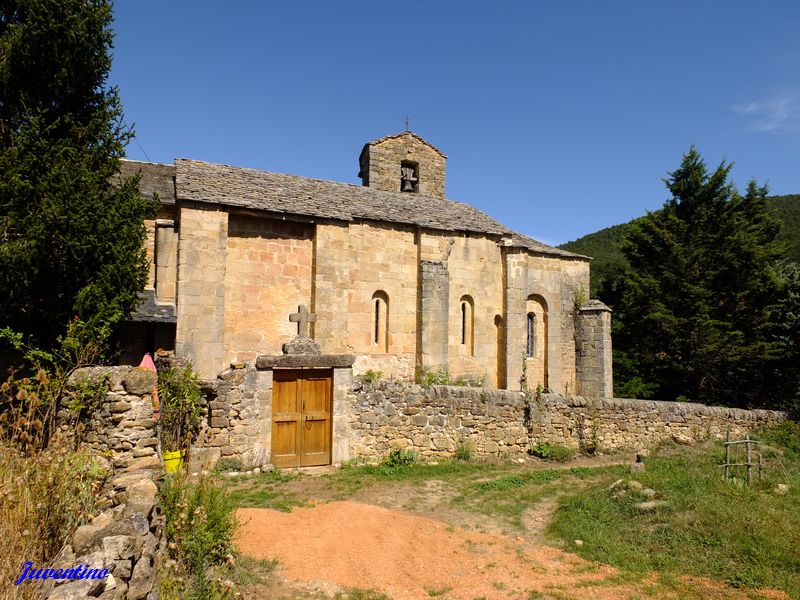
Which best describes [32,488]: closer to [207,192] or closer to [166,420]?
[166,420]

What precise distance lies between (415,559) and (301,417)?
4780 mm

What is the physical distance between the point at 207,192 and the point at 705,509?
1260 centimetres

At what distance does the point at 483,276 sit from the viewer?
16094mm

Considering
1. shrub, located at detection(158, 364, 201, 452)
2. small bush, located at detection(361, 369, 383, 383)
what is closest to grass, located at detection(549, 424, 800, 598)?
small bush, located at detection(361, 369, 383, 383)

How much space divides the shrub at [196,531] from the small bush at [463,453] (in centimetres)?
621

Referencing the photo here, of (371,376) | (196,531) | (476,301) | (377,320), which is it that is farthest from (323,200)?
(196,531)

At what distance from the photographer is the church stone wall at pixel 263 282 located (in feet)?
41.4

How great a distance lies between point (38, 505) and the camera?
336 centimetres

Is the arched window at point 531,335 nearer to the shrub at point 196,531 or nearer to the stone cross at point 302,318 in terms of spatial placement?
the stone cross at point 302,318

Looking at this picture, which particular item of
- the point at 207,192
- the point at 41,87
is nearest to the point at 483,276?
the point at 207,192

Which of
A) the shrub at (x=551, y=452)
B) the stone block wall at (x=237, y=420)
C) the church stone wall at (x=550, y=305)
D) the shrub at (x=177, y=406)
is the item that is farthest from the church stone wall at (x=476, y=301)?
the shrub at (x=177, y=406)

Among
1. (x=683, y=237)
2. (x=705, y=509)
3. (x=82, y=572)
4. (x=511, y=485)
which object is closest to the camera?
(x=82, y=572)

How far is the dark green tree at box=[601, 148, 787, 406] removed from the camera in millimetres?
17391

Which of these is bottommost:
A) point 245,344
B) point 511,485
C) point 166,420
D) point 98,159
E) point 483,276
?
point 511,485
